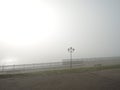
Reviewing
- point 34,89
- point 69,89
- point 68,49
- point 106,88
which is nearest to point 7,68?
point 68,49

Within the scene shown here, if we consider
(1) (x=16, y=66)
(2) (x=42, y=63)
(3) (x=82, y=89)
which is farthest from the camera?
(2) (x=42, y=63)

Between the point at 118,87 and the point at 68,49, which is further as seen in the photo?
the point at 68,49

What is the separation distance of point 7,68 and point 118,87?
2084cm

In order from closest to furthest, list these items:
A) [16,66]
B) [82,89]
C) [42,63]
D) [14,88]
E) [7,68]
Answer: [82,89] < [14,88] < [7,68] < [16,66] < [42,63]

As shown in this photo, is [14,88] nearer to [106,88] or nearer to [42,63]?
[106,88]

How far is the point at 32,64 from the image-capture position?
Answer: 28672 mm

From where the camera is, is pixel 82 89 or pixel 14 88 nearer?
pixel 82 89

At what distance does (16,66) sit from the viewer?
27.2m

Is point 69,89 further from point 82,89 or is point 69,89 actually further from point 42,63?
point 42,63

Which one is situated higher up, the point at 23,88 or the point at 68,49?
the point at 68,49

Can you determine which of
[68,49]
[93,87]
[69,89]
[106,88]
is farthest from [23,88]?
[68,49]

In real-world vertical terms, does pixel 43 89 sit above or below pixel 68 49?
below

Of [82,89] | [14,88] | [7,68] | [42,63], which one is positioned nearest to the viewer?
[82,89]

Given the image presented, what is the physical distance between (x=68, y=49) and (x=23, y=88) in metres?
20.8
